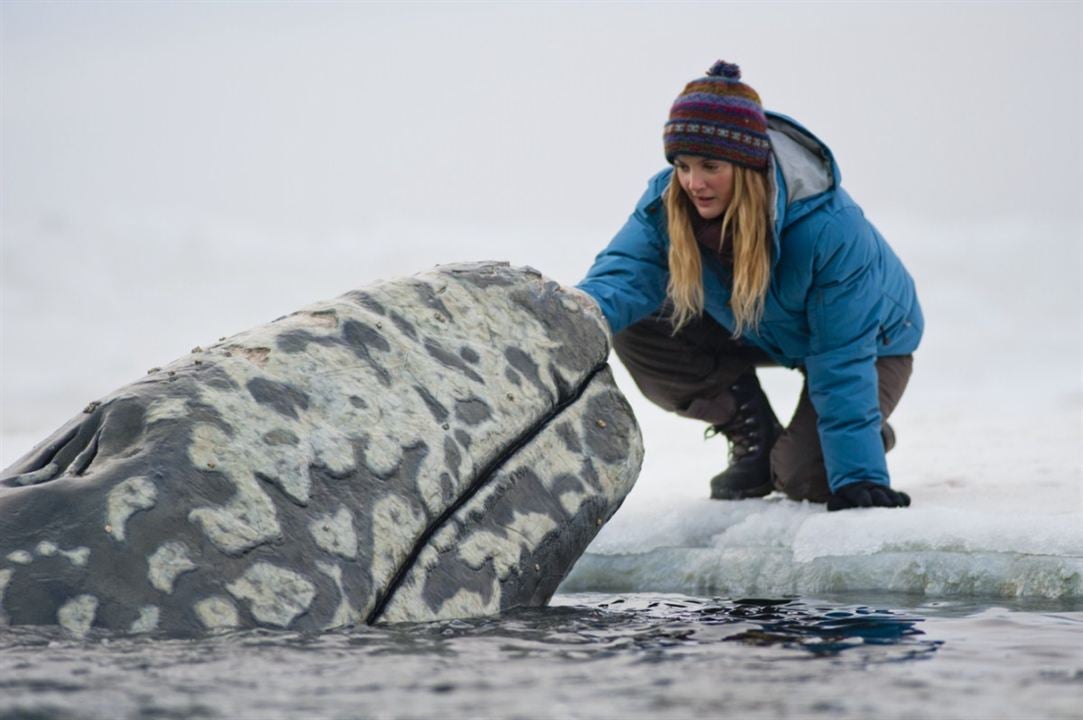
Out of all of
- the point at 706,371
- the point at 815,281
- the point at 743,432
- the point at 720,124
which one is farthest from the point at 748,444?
the point at 720,124

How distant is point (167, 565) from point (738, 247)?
209cm

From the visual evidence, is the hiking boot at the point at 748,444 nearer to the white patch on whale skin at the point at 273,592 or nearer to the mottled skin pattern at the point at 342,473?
the mottled skin pattern at the point at 342,473

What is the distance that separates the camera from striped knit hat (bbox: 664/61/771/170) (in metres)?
3.92

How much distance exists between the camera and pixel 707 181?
3969mm

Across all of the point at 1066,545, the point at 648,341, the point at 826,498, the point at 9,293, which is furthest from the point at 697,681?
the point at 9,293

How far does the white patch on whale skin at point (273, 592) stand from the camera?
2.59 meters

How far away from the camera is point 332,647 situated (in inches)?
95.6

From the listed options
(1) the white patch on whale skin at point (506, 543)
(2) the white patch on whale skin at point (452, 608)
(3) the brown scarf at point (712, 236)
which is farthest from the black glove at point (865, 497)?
(2) the white patch on whale skin at point (452, 608)

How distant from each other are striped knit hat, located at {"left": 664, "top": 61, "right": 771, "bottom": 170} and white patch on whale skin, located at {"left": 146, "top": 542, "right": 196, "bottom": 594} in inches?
80.3

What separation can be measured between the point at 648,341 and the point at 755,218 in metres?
1.00

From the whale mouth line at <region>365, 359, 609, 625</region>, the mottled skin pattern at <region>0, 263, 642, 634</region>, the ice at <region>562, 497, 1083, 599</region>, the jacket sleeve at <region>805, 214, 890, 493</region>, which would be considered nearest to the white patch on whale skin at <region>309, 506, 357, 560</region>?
the mottled skin pattern at <region>0, 263, 642, 634</region>

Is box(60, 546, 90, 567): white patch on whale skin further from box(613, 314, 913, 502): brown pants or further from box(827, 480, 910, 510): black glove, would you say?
box(613, 314, 913, 502): brown pants

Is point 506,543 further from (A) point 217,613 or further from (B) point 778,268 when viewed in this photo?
(B) point 778,268

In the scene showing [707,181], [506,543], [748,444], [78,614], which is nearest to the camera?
[78,614]
